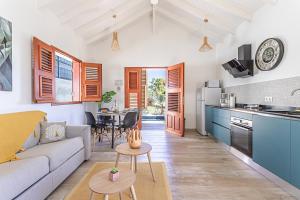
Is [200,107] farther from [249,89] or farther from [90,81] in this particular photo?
[90,81]

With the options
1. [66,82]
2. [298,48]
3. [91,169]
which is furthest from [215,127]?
[66,82]

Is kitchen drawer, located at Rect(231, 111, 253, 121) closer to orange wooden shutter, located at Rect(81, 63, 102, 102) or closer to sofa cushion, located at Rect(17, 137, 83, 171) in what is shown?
sofa cushion, located at Rect(17, 137, 83, 171)

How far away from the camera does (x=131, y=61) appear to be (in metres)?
6.44

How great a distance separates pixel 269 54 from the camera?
3.46 meters

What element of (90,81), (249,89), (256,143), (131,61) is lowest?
(256,143)

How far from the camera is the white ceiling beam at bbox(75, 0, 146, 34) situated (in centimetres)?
507

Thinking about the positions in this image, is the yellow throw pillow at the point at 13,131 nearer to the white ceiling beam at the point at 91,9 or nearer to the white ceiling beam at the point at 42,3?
the white ceiling beam at the point at 42,3

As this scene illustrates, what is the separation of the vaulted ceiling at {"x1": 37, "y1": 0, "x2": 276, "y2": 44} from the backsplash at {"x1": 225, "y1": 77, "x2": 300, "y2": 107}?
1558 millimetres

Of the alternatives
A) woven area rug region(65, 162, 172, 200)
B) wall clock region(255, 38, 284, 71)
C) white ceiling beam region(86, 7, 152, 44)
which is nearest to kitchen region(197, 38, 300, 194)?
wall clock region(255, 38, 284, 71)

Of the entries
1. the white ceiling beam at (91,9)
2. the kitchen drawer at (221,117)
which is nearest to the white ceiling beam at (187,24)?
the white ceiling beam at (91,9)

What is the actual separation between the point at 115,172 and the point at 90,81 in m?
4.43

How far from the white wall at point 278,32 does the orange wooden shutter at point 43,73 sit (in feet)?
14.1

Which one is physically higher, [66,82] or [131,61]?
[131,61]

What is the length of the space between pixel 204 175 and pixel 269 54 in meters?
2.57
